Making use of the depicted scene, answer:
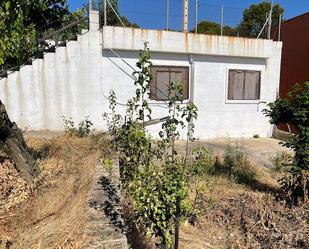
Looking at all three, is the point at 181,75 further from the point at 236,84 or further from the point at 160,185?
the point at 160,185

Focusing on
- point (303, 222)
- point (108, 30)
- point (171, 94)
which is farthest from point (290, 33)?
point (171, 94)

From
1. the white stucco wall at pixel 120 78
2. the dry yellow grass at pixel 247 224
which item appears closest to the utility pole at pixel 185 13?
the white stucco wall at pixel 120 78

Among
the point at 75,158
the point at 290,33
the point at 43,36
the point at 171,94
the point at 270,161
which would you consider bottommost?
the point at 270,161

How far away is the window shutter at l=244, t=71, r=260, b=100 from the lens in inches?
489

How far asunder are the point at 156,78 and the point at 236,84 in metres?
3.30

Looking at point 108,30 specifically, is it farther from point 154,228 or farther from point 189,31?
point 154,228

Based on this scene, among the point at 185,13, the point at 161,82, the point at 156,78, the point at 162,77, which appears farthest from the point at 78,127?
the point at 185,13

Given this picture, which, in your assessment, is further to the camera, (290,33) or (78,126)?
(290,33)

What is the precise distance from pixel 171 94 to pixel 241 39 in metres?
9.31

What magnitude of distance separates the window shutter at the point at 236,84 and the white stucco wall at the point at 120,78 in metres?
0.23

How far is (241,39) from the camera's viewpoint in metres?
11.9

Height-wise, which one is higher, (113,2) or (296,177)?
(113,2)

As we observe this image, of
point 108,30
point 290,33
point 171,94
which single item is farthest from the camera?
point 290,33

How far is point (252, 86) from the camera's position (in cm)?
1255
